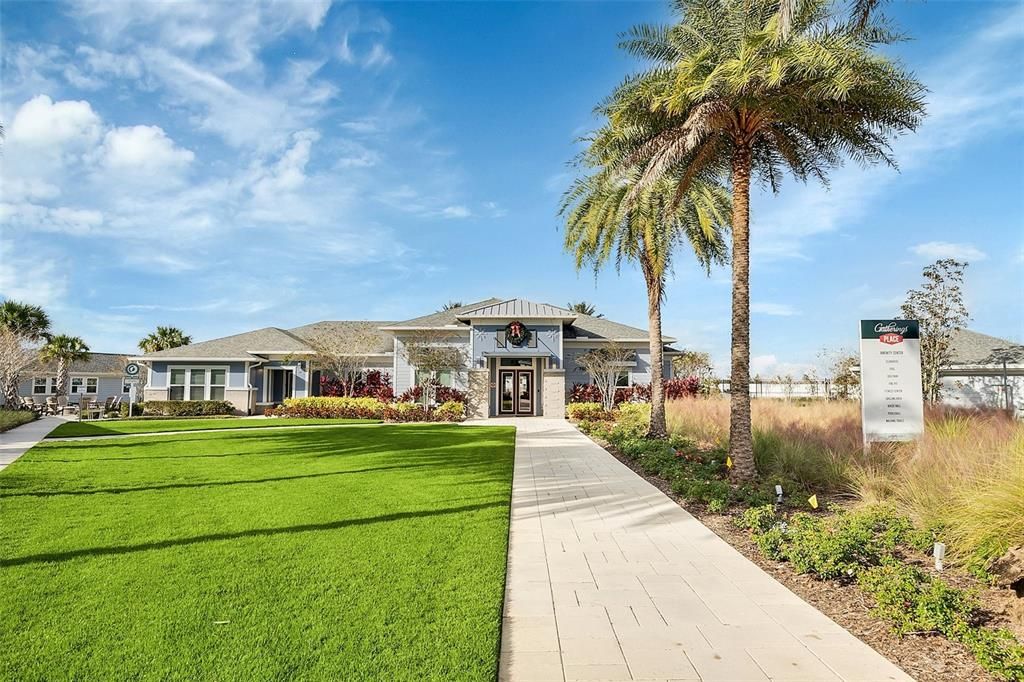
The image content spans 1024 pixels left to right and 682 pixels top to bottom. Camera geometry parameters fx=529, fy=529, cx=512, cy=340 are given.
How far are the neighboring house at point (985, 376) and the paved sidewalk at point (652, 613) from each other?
23.5 metres

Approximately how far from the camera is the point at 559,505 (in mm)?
8008

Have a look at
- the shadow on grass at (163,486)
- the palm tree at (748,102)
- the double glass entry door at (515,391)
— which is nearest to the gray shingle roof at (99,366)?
the double glass entry door at (515,391)

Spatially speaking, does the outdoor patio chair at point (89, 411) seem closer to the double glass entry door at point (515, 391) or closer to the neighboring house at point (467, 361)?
the neighboring house at point (467, 361)

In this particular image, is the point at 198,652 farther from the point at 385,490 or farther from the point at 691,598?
the point at 385,490

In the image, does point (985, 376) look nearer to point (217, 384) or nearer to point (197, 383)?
point (217, 384)

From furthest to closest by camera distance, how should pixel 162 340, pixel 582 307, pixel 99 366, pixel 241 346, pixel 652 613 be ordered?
pixel 582 307 → pixel 99 366 → pixel 162 340 → pixel 241 346 → pixel 652 613

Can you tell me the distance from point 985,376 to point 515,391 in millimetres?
21567

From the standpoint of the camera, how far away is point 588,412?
24984 mm

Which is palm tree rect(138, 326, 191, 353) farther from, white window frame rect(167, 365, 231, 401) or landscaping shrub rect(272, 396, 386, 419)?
landscaping shrub rect(272, 396, 386, 419)

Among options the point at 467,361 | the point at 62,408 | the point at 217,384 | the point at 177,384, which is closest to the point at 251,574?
the point at 467,361

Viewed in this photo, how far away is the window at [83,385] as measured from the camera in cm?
4494

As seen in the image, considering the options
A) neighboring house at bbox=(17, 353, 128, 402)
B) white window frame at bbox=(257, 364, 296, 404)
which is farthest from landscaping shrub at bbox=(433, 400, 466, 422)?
neighboring house at bbox=(17, 353, 128, 402)

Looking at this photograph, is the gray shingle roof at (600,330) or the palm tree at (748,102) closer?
the palm tree at (748,102)

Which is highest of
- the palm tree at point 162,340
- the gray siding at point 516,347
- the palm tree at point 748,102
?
the palm tree at point 748,102
